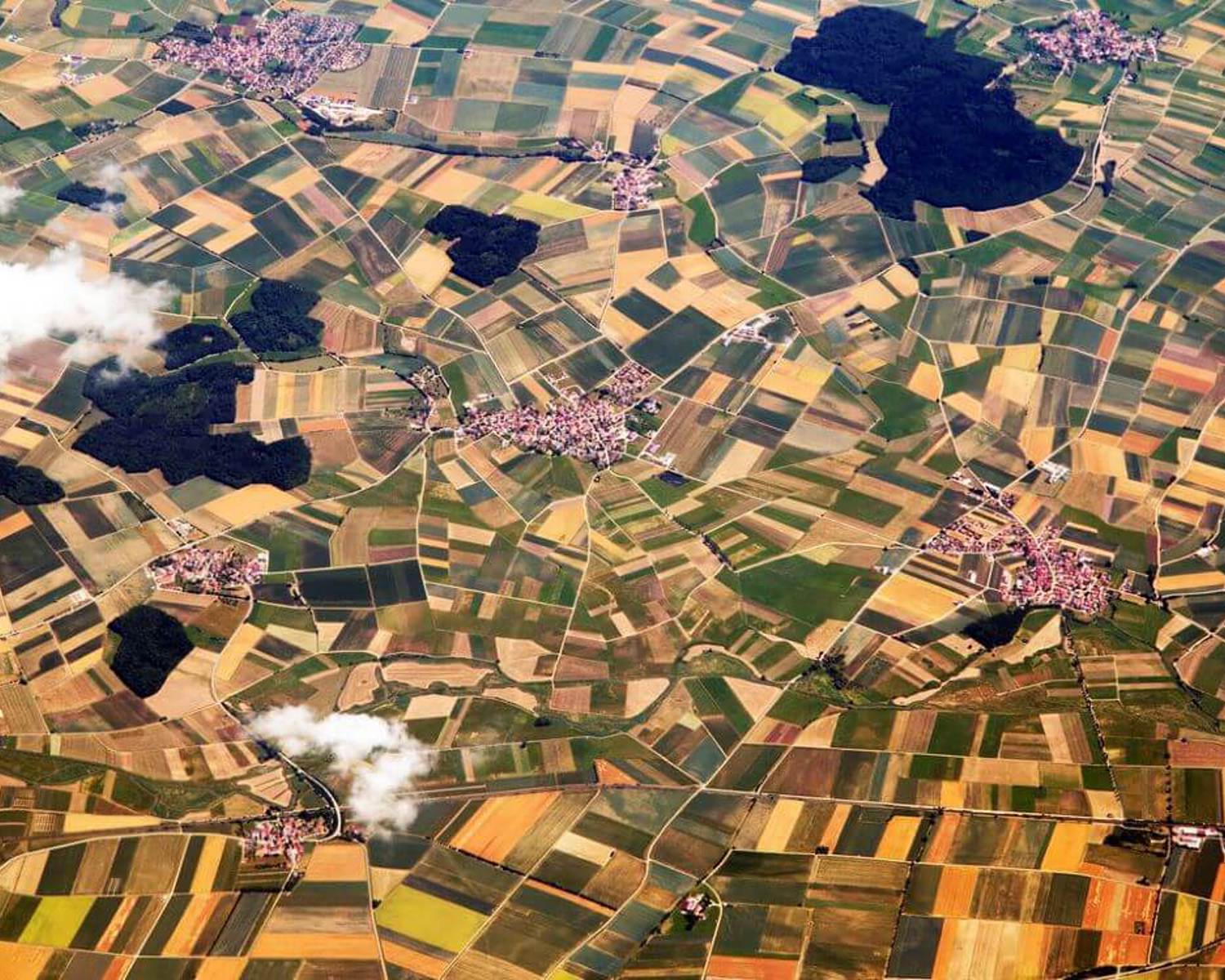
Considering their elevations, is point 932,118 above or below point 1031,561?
above

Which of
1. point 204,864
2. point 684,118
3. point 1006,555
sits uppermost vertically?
point 684,118

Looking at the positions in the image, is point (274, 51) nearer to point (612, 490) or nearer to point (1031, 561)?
point (612, 490)

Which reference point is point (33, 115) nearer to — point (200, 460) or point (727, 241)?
point (200, 460)

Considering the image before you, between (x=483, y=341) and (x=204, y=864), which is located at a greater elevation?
(x=483, y=341)

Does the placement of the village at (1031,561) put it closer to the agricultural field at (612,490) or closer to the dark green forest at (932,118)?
the agricultural field at (612,490)

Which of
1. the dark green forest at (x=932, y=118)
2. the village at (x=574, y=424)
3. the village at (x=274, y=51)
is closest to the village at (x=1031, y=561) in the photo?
the village at (x=574, y=424)

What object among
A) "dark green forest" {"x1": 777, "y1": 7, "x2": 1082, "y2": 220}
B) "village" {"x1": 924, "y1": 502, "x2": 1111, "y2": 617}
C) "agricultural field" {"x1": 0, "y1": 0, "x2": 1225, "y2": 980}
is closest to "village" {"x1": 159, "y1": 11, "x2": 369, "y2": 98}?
"agricultural field" {"x1": 0, "y1": 0, "x2": 1225, "y2": 980}

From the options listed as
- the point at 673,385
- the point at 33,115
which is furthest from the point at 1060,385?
the point at 33,115

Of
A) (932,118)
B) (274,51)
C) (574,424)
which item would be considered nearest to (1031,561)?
(574,424)
